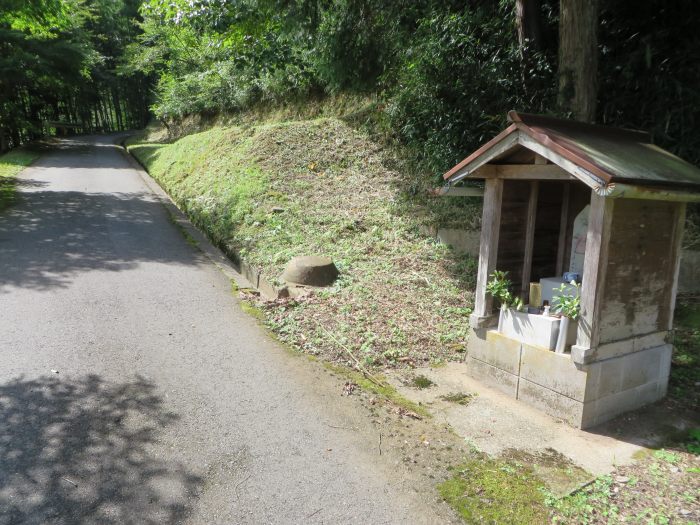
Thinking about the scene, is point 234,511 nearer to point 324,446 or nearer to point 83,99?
point 324,446

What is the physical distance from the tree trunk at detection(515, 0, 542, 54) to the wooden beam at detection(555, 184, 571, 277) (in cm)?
369

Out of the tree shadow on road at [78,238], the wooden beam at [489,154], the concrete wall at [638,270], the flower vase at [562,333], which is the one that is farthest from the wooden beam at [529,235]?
the tree shadow on road at [78,238]

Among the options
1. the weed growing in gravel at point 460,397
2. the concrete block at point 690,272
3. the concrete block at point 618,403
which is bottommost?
the weed growing in gravel at point 460,397

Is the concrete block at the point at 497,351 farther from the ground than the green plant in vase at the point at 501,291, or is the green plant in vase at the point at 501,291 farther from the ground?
the green plant in vase at the point at 501,291

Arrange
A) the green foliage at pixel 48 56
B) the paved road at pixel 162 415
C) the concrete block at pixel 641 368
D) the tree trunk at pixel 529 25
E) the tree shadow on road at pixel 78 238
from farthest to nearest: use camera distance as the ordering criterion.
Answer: the green foliage at pixel 48 56, the tree trunk at pixel 529 25, the tree shadow on road at pixel 78 238, the concrete block at pixel 641 368, the paved road at pixel 162 415

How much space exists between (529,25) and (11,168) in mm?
17447

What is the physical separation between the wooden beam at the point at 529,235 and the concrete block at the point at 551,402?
115 cm

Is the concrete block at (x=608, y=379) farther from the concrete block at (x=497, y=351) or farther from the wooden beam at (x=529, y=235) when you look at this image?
the wooden beam at (x=529, y=235)

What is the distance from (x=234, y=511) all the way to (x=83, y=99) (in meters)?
44.1

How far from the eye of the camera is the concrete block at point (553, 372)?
400 centimetres

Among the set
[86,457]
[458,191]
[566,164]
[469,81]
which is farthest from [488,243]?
[469,81]

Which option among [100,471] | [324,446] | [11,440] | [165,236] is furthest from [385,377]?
[165,236]

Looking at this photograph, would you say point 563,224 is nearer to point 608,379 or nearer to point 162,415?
point 608,379

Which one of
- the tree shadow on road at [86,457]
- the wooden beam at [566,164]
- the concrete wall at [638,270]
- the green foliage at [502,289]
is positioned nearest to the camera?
the tree shadow on road at [86,457]
